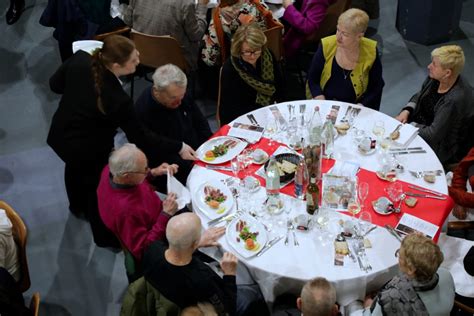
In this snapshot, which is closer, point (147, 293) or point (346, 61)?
point (147, 293)

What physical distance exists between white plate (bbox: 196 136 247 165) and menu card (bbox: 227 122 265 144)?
57mm

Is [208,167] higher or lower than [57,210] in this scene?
higher

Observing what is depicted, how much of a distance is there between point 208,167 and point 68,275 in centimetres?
143

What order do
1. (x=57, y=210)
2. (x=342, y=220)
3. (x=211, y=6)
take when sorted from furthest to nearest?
1. (x=211, y=6)
2. (x=57, y=210)
3. (x=342, y=220)

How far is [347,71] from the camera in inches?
181

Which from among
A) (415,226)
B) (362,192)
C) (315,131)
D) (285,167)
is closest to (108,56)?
(285,167)

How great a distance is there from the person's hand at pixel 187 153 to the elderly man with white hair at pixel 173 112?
22 cm

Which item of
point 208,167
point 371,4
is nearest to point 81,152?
point 208,167

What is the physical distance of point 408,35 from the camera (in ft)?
21.5

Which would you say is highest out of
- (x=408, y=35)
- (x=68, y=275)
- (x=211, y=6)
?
(x=211, y=6)

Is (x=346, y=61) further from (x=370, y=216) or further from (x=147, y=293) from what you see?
(x=147, y=293)

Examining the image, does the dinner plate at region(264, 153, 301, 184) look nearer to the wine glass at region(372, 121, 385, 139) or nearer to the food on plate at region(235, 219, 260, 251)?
the food on plate at region(235, 219, 260, 251)

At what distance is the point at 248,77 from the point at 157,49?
951mm

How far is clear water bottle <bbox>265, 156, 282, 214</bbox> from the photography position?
351 centimetres
